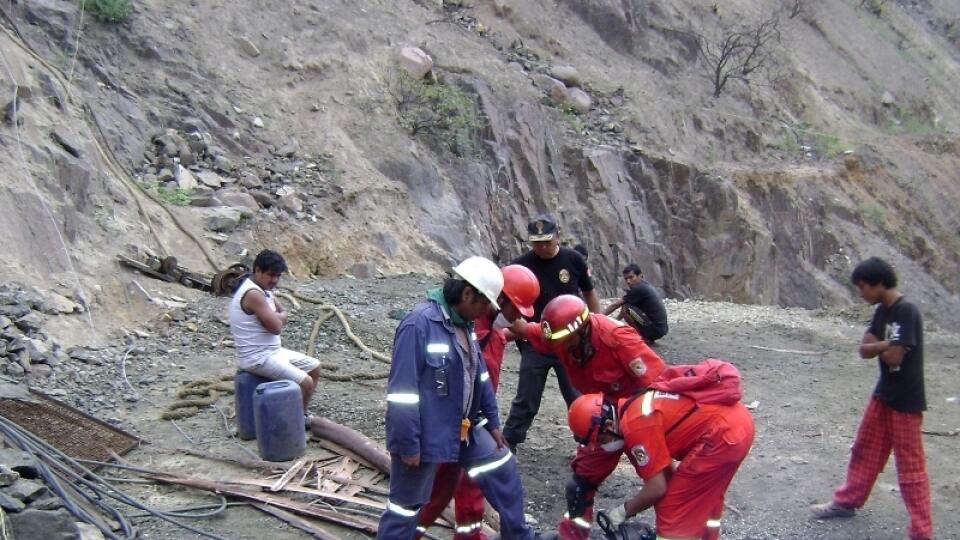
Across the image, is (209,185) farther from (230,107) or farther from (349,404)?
(349,404)

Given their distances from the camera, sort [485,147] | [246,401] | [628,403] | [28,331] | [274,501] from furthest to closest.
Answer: [485,147]
[28,331]
[246,401]
[274,501]
[628,403]

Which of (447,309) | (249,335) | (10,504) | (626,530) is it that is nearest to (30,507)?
(10,504)

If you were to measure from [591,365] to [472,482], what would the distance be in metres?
0.89

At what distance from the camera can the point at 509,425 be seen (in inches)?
252

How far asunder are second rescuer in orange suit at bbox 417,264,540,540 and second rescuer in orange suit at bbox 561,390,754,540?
89 cm

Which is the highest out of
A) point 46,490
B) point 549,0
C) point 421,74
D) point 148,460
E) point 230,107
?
point 549,0

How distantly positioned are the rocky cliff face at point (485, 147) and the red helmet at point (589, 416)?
6.13 meters

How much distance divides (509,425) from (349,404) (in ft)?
5.58

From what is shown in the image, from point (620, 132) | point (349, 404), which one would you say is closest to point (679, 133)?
point (620, 132)

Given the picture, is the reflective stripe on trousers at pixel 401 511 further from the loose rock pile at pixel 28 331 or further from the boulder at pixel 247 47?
the boulder at pixel 247 47

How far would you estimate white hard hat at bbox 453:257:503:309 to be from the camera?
A: 426cm

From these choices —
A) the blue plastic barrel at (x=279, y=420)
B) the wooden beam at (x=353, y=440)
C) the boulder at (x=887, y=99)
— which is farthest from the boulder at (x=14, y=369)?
the boulder at (x=887, y=99)

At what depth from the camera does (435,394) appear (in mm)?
4273

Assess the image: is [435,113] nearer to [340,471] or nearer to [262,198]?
[262,198]
